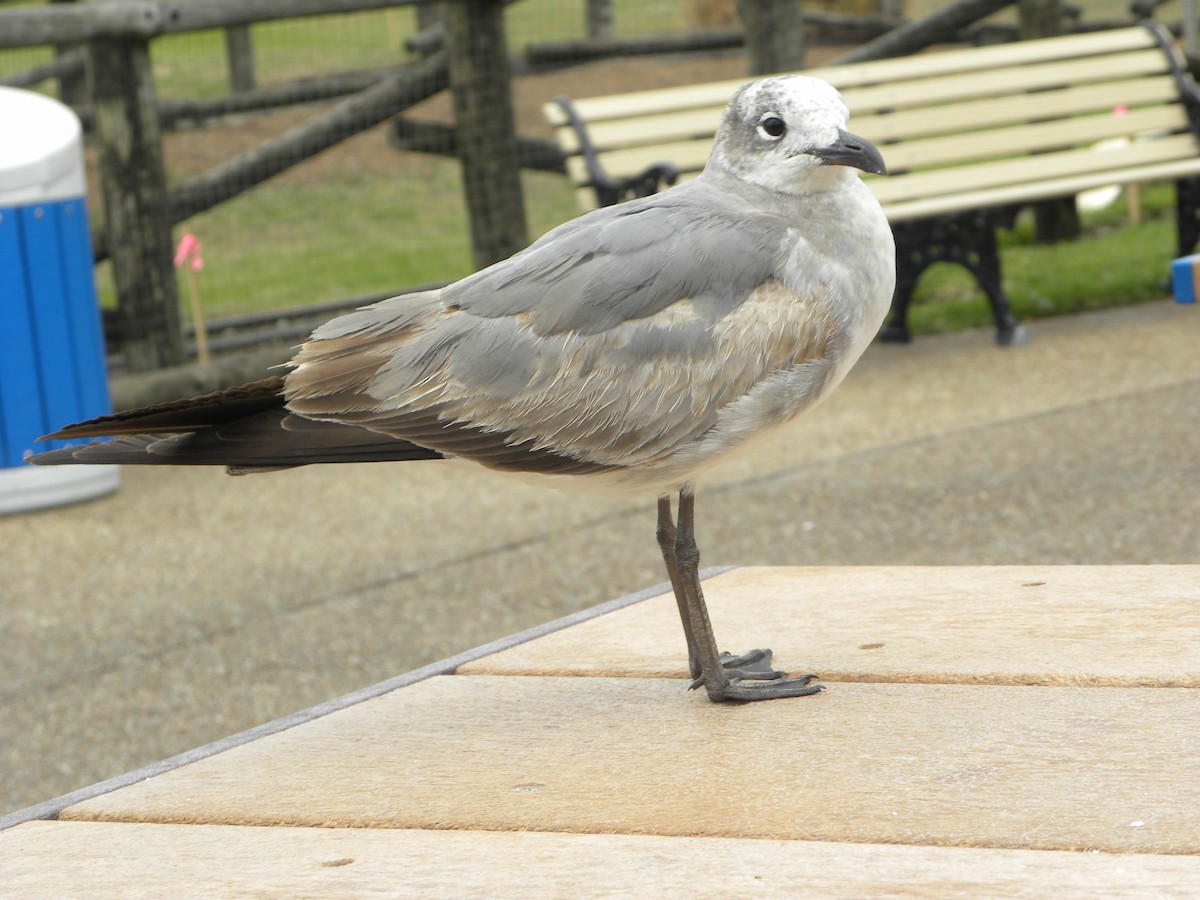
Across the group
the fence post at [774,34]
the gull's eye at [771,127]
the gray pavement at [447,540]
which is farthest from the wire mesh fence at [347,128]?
the gull's eye at [771,127]

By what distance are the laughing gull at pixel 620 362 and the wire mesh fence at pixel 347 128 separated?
17.7 ft

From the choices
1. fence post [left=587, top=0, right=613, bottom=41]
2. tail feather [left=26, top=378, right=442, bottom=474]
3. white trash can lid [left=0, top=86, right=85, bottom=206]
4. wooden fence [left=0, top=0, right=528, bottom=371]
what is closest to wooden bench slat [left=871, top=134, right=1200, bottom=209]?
wooden fence [left=0, top=0, right=528, bottom=371]

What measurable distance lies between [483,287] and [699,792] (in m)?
0.89

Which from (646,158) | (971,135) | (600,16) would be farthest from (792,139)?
(600,16)

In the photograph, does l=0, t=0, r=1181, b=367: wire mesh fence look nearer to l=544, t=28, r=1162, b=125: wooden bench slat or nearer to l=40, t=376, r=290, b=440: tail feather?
l=544, t=28, r=1162, b=125: wooden bench slat

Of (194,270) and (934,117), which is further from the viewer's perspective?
(934,117)

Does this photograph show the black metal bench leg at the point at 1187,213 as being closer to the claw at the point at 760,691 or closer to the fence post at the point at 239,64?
the claw at the point at 760,691

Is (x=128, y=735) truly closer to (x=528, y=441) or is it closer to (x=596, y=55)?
(x=528, y=441)

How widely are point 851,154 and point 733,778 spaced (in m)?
0.95

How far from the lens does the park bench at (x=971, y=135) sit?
7934 millimetres

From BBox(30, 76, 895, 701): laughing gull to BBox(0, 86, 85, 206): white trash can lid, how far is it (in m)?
4.41

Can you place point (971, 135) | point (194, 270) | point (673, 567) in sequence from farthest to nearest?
point (971, 135) < point (194, 270) < point (673, 567)

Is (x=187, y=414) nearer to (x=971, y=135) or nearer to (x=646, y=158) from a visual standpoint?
(x=646, y=158)

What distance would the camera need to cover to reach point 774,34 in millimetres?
8883
